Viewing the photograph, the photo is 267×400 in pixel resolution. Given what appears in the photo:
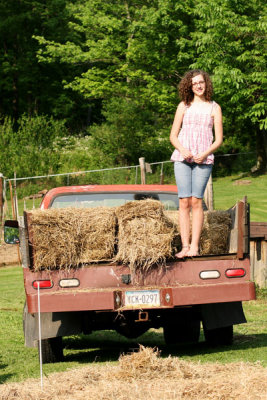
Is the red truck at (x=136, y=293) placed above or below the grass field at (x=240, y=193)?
above

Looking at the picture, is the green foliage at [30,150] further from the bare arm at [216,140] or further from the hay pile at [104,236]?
the hay pile at [104,236]

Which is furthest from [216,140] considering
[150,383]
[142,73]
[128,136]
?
[142,73]

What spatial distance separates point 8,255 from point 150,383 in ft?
Result: 52.5

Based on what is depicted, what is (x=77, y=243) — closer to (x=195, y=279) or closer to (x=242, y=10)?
(x=195, y=279)

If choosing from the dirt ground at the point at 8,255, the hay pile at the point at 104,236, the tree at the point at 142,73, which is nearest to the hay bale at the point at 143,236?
the hay pile at the point at 104,236

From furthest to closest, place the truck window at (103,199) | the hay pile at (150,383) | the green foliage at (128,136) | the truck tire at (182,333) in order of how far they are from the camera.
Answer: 1. the green foliage at (128,136)
2. the truck tire at (182,333)
3. the truck window at (103,199)
4. the hay pile at (150,383)

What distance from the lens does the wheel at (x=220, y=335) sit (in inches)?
335

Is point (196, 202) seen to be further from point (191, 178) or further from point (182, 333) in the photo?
point (182, 333)

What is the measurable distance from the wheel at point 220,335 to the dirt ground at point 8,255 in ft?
41.0

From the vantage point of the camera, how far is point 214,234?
7.91 m

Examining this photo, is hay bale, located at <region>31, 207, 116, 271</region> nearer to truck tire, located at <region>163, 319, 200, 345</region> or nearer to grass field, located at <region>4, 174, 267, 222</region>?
truck tire, located at <region>163, 319, 200, 345</region>

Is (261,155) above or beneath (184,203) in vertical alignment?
beneath

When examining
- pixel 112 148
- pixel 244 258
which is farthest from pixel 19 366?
pixel 112 148

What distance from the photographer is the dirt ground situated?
20697 mm
